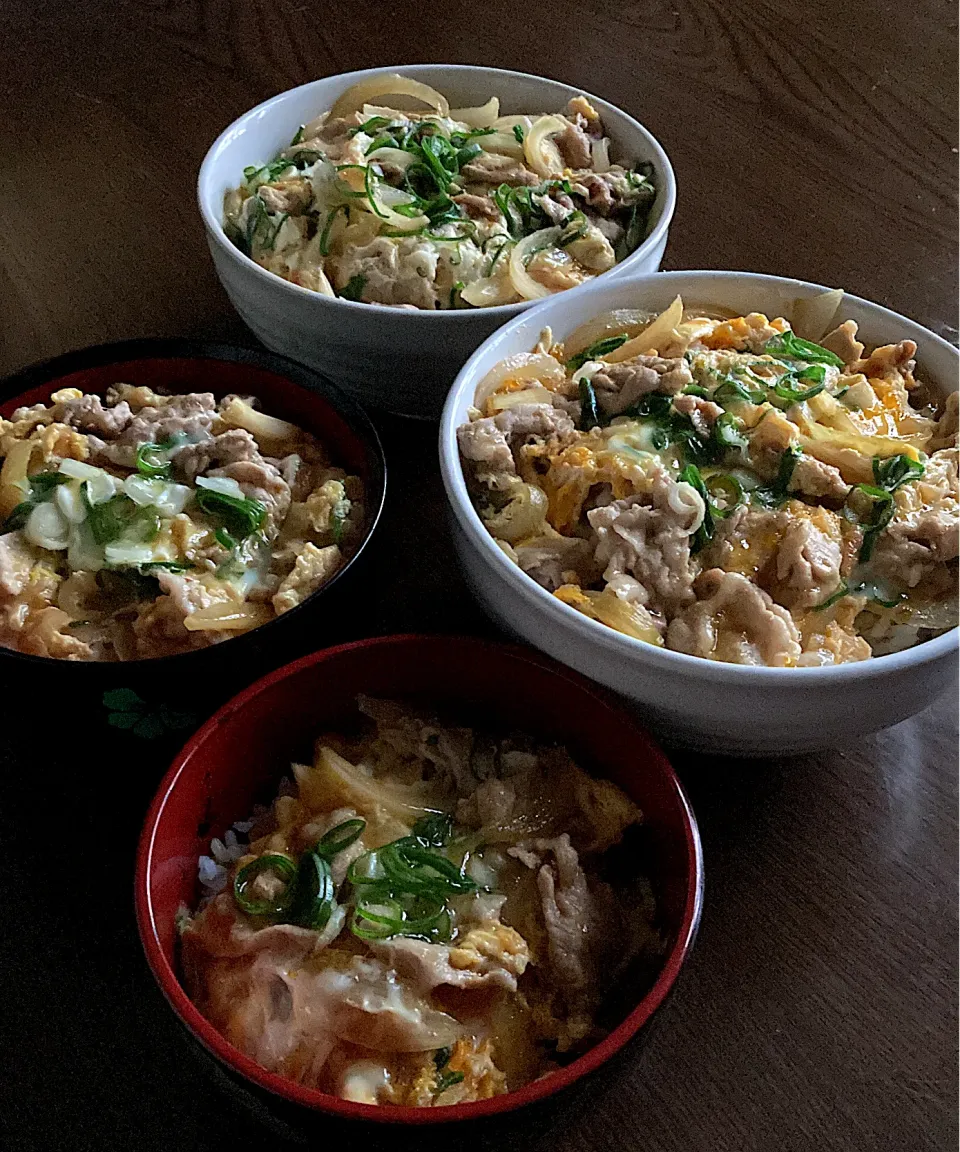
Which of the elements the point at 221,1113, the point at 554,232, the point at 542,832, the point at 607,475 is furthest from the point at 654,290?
the point at 221,1113

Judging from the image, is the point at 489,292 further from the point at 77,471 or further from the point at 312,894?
the point at 312,894

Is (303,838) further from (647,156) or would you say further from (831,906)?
(647,156)

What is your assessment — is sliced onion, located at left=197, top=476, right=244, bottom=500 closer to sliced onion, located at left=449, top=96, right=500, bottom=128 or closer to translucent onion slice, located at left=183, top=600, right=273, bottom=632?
translucent onion slice, located at left=183, top=600, right=273, bottom=632

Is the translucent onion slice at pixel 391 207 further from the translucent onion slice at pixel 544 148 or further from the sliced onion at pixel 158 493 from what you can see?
the sliced onion at pixel 158 493

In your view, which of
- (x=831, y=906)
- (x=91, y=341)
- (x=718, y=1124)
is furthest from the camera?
(x=91, y=341)

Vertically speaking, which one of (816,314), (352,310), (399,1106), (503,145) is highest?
(816,314)

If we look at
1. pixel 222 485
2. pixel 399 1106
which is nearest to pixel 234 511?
pixel 222 485

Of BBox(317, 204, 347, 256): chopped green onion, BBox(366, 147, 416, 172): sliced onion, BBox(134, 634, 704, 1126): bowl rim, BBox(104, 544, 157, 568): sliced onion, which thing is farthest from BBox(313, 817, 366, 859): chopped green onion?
BBox(366, 147, 416, 172): sliced onion
